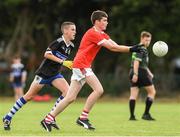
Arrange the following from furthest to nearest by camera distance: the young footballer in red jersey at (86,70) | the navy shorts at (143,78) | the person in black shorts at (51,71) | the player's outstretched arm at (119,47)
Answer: the navy shorts at (143,78), the person in black shorts at (51,71), the young footballer in red jersey at (86,70), the player's outstretched arm at (119,47)

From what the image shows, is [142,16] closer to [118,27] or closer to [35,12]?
[118,27]

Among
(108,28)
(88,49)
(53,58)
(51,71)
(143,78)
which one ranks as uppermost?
(88,49)

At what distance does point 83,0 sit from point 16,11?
4.11 meters

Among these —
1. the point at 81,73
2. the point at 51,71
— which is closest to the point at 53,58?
the point at 51,71

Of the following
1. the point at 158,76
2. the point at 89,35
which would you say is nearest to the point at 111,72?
the point at 158,76

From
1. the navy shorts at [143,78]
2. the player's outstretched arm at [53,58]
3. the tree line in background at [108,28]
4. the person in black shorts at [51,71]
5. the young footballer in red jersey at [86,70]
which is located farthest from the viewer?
the tree line in background at [108,28]

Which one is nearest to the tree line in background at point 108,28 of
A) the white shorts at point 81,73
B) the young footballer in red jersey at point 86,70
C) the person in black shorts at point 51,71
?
the person in black shorts at point 51,71

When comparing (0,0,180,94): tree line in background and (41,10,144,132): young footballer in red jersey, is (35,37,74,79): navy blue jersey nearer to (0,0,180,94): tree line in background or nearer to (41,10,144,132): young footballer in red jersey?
(41,10,144,132): young footballer in red jersey

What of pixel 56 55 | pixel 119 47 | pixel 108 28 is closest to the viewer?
pixel 119 47

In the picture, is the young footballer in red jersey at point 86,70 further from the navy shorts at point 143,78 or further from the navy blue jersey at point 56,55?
the navy shorts at point 143,78

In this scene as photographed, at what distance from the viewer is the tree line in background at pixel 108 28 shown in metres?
37.6

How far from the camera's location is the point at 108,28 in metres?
38.9

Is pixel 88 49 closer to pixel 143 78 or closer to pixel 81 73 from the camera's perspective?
pixel 81 73

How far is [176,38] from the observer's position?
37625 millimetres
